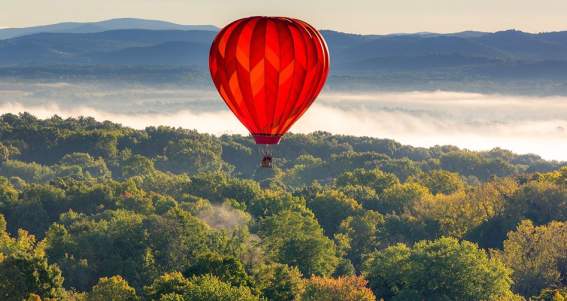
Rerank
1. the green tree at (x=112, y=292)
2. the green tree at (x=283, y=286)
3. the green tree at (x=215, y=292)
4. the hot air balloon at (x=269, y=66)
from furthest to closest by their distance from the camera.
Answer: the green tree at (x=283, y=286) < the green tree at (x=112, y=292) < the green tree at (x=215, y=292) < the hot air balloon at (x=269, y=66)

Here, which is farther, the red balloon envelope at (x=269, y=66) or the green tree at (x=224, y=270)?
the green tree at (x=224, y=270)

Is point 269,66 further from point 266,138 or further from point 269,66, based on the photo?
point 266,138

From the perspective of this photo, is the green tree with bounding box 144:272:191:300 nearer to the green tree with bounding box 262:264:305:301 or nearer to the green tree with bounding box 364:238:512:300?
the green tree with bounding box 262:264:305:301

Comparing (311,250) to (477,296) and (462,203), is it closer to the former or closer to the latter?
(477,296)

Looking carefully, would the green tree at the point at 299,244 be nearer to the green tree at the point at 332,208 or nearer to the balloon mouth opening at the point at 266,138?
the green tree at the point at 332,208

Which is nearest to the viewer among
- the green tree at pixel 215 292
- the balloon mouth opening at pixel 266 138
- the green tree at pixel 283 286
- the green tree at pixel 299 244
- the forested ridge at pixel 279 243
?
the balloon mouth opening at pixel 266 138

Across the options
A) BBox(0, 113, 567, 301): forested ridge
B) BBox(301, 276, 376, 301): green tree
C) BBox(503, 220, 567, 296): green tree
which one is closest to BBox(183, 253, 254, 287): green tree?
BBox(0, 113, 567, 301): forested ridge

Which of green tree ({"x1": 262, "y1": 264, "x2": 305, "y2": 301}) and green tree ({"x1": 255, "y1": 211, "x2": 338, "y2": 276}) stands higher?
green tree ({"x1": 262, "y1": 264, "x2": 305, "y2": 301})

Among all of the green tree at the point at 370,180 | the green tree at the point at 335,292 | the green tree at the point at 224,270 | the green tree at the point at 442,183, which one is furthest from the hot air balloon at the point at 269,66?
the green tree at the point at 442,183

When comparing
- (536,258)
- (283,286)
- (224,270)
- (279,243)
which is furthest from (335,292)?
(536,258)

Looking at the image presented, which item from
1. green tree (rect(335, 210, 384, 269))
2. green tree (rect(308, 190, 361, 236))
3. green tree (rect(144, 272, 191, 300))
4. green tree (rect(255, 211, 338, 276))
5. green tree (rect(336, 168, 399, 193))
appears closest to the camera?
green tree (rect(144, 272, 191, 300))
